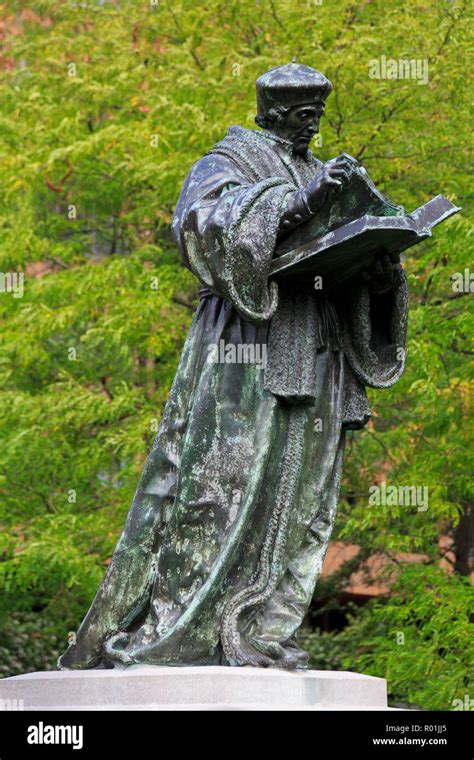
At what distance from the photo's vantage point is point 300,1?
16344 millimetres

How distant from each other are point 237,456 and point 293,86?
5.67ft

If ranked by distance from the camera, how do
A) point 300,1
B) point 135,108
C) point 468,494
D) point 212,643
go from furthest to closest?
point 135,108 → point 300,1 → point 468,494 → point 212,643

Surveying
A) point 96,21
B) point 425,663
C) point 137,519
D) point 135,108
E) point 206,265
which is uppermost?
point 96,21

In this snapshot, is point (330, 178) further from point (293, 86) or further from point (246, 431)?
point (246, 431)

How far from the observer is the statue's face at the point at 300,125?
7.79 metres

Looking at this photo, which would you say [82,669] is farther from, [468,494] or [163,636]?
[468,494]

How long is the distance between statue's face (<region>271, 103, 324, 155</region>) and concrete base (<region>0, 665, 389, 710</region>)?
8.04 feet

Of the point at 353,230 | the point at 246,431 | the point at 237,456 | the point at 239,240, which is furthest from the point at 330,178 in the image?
the point at 237,456

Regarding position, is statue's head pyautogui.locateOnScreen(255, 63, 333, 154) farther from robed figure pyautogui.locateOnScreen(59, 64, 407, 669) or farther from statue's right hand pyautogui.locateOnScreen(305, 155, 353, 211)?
statue's right hand pyautogui.locateOnScreen(305, 155, 353, 211)

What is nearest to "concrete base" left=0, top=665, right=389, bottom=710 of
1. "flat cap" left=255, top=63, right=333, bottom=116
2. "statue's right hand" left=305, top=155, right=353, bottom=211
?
"statue's right hand" left=305, top=155, right=353, bottom=211

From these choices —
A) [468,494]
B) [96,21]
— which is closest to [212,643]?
[468,494]

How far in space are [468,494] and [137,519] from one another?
7844 mm

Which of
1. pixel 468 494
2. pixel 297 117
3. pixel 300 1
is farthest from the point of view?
pixel 300 1

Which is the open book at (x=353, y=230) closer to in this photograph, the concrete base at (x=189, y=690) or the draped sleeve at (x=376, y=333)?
the draped sleeve at (x=376, y=333)
